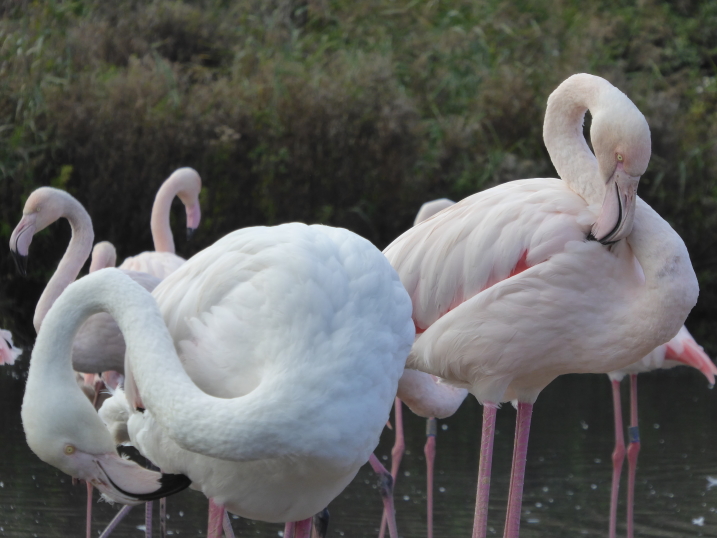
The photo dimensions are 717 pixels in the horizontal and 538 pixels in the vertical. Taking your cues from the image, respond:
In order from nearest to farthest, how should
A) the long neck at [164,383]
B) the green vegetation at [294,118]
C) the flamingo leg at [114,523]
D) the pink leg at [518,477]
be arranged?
the long neck at [164,383] < the pink leg at [518,477] < the flamingo leg at [114,523] < the green vegetation at [294,118]

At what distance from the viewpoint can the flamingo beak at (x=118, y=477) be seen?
206cm

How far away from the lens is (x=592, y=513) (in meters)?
4.66

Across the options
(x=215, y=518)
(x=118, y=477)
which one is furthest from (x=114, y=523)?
(x=118, y=477)

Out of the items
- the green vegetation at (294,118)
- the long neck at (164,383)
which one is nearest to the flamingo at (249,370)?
the long neck at (164,383)

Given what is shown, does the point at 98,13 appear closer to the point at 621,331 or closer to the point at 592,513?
the point at 592,513

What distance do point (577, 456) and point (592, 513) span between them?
40.9 inches

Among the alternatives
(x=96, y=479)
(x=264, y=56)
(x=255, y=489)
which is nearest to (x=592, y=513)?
(x=255, y=489)

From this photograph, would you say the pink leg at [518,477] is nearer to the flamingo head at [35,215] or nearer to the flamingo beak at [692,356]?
the flamingo beak at [692,356]

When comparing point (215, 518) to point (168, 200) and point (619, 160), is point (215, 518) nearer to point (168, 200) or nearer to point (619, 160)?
point (619, 160)

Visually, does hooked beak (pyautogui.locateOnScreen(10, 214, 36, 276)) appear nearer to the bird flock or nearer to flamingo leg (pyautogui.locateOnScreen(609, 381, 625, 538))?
the bird flock

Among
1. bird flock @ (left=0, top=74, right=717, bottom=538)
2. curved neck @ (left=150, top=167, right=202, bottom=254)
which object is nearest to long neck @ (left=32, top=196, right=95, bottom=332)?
curved neck @ (left=150, top=167, right=202, bottom=254)

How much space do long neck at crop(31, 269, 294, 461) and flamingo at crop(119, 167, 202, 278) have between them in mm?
2841

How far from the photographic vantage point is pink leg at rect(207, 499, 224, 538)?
8.73 feet

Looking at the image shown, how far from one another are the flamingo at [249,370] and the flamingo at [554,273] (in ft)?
2.05
